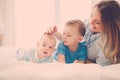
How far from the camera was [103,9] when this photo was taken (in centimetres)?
94

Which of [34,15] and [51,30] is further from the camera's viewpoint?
[34,15]

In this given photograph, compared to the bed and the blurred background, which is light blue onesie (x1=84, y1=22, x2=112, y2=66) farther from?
the blurred background

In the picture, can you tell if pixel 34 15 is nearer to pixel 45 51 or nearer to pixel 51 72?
pixel 45 51

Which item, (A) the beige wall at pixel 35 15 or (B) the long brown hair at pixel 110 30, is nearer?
(B) the long brown hair at pixel 110 30

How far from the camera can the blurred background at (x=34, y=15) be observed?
185 cm

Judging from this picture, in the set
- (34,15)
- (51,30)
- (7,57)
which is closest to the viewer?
(7,57)

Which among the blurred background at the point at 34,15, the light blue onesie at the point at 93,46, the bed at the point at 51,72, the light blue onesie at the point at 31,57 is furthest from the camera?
the blurred background at the point at 34,15

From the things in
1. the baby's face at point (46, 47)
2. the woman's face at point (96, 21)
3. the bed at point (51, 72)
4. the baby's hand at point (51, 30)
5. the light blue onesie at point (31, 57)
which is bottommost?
the light blue onesie at point (31, 57)

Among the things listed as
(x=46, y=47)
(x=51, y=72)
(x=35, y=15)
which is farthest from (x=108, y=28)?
(x=35, y=15)

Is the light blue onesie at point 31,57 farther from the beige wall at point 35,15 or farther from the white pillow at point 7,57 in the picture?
the beige wall at point 35,15

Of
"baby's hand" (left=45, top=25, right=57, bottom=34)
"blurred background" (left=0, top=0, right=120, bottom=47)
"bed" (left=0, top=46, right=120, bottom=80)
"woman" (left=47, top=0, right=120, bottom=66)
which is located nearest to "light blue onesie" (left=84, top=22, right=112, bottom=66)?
"woman" (left=47, top=0, right=120, bottom=66)

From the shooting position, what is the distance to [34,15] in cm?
185

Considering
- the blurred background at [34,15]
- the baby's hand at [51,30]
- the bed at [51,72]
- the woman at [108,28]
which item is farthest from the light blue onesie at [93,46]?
the blurred background at [34,15]

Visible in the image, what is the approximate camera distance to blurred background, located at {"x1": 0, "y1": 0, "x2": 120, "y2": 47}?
73.0 inches
